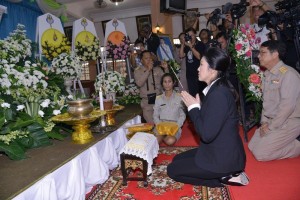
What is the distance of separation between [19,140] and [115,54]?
344 cm

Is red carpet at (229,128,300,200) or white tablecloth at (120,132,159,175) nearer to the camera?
red carpet at (229,128,300,200)

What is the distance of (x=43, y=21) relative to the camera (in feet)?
15.3

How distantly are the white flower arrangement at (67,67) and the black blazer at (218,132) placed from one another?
234 cm

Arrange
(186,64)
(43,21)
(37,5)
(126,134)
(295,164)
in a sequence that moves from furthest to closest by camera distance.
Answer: (37,5) → (186,64) → (43,21) → (126,134) → (295,164)

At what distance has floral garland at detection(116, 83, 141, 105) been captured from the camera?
4.75 metres

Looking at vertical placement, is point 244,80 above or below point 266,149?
above

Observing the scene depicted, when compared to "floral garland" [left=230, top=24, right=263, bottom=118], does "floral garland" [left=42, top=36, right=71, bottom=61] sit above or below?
above

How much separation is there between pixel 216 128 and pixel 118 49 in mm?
3661

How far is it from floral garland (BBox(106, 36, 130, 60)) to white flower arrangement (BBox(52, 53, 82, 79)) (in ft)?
4.70

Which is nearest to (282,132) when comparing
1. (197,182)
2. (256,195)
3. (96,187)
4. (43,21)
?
(256,195)

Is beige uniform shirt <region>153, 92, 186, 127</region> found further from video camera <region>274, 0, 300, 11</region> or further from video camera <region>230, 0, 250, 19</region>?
video camera <region>274, 0, 300, 11</region>

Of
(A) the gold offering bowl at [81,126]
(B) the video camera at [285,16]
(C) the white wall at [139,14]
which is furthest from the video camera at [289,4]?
(C) the white wall at [139,14]

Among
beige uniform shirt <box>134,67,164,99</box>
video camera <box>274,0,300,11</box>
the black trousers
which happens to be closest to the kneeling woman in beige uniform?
beige uniform shirt <box>134,67,164,99</box>

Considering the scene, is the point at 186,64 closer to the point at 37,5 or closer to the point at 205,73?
the point at 205,73
